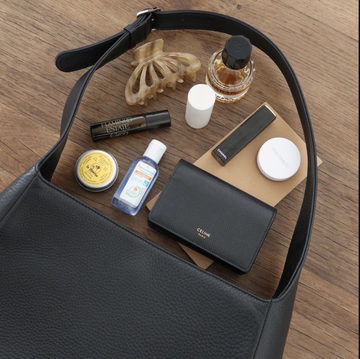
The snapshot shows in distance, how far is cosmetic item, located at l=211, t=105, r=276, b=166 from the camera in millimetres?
671

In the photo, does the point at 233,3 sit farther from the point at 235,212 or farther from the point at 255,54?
the point at 235,212

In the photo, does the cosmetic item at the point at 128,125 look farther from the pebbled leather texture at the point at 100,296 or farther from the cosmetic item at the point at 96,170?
the pebbled leather texture at the point at 100,296

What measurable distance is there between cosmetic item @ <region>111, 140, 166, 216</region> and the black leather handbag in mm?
92

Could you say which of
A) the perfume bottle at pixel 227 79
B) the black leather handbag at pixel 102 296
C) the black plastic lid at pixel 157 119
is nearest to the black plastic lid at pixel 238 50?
the perfume bottle at pixel 227 79

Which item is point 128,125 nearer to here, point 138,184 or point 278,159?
point 138,184

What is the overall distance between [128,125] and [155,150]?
2.4 inches

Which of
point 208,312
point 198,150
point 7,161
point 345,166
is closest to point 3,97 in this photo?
point 7,161

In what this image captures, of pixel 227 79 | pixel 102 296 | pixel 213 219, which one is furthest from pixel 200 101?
pixel 102 296

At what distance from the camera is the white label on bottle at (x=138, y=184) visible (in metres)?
0.64

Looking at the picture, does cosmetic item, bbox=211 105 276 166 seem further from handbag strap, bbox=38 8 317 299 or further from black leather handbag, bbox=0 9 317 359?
black leather handbag, bbox=0 9 317 359

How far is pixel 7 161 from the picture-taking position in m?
0.66

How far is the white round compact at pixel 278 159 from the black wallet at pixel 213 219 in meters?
0.06

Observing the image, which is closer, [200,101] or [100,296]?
[100,296]

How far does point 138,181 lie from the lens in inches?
25.3
